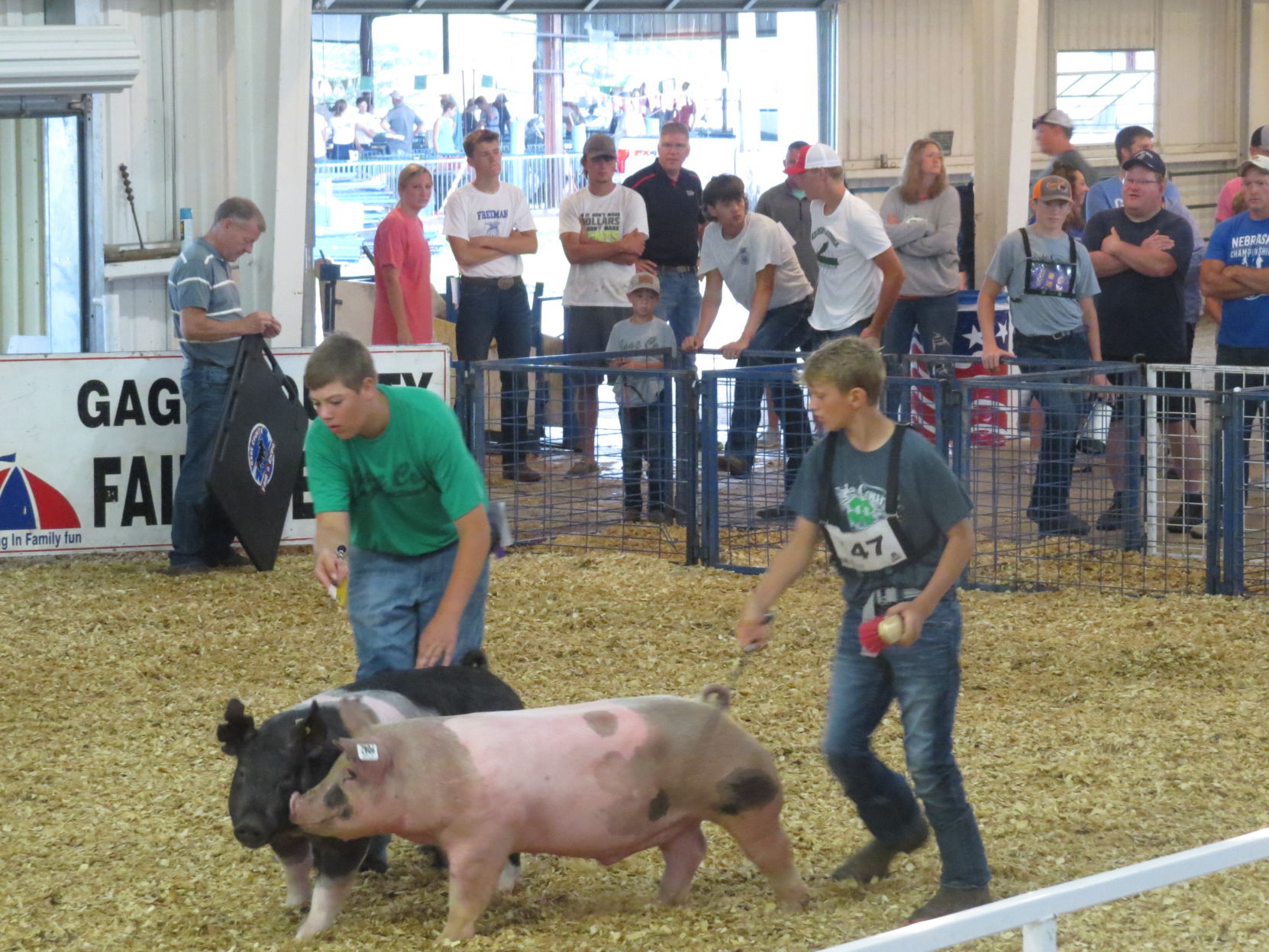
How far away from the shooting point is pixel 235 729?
13.6ft

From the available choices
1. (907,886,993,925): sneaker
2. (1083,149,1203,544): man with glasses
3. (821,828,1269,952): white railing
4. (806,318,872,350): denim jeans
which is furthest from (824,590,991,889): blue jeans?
(806,318,872,350): denim jeans

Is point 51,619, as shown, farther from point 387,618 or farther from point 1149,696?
point 1149,696

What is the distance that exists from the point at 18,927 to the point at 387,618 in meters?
1.26

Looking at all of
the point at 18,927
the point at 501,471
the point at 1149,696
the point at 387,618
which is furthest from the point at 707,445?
the point at 18,927

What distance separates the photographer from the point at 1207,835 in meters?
5.00

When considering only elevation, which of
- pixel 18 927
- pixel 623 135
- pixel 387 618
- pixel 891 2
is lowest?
pixel 18 927

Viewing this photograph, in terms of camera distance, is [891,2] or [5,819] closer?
[5,819]

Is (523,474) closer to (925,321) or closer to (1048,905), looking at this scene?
(925,321)

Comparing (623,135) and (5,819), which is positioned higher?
(623,135)

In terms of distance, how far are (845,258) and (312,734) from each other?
250 inches

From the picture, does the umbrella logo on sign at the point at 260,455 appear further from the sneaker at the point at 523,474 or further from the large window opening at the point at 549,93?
the large window opening at the point at 549,93

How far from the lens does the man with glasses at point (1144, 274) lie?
944 centimetres

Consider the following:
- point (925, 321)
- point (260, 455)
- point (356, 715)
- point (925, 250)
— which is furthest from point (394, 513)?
point (925, 321)

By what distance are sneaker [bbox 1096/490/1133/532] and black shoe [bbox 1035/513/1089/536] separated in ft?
0.32
